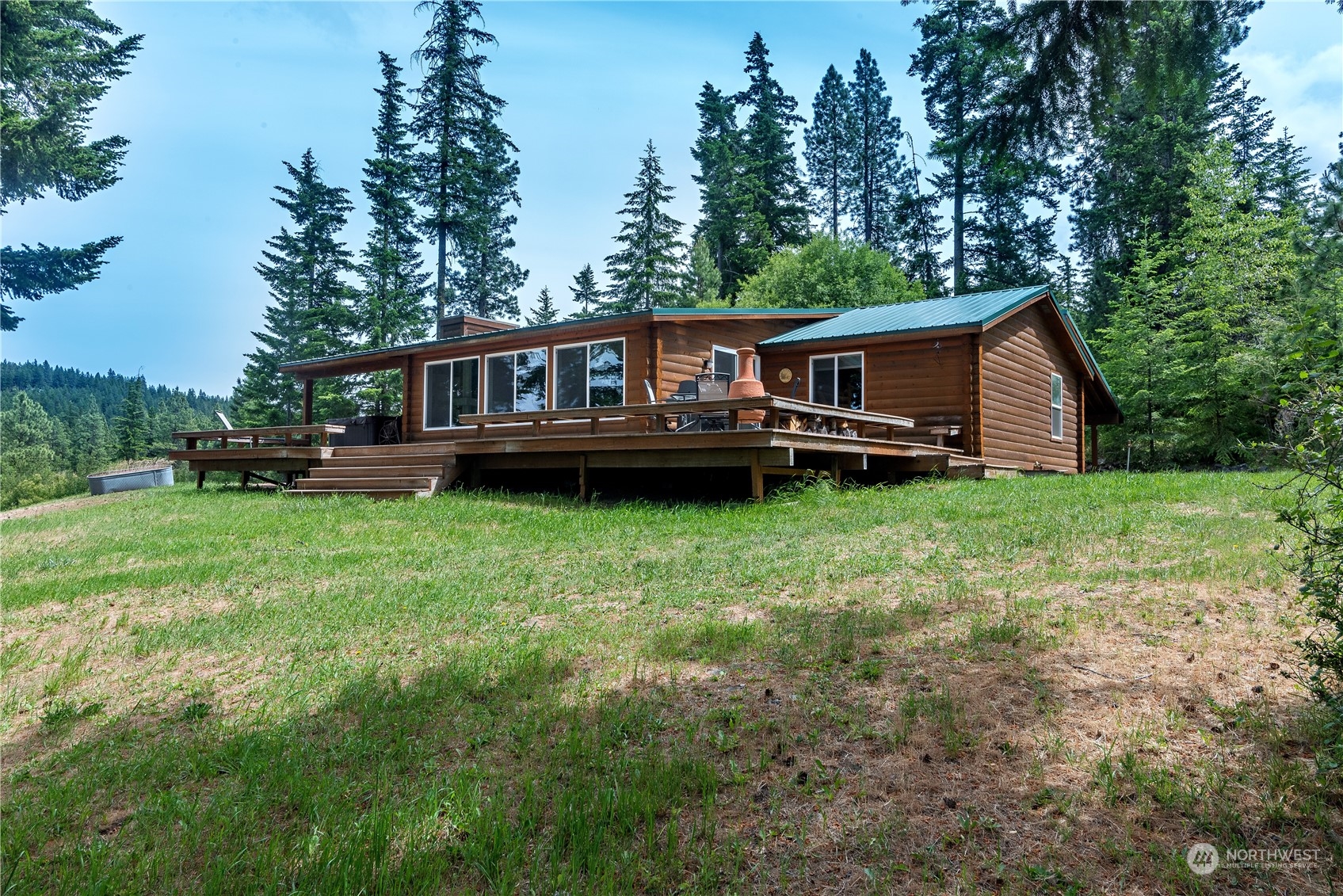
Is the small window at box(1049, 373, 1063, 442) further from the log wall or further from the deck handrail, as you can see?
the deck handrail

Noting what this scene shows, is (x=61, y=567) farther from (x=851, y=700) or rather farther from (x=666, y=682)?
(x=851, y=700)

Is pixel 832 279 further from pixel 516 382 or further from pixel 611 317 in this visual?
pixel 611 317

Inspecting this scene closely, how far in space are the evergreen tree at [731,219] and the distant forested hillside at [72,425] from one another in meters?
22.5

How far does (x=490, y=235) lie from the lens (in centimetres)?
3791

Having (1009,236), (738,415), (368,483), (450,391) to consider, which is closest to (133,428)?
(450,391)

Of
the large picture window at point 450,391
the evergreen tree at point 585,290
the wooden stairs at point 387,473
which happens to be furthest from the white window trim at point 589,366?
the evergreen tree at point 585,290

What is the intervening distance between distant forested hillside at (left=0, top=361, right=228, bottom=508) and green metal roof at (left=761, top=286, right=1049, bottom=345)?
55.4 ft

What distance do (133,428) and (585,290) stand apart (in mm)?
29679

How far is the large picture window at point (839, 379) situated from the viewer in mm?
15203

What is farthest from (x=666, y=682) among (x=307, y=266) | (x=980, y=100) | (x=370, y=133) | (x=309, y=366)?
(x=307, y=266)

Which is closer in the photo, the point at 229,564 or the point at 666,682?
the point at 666,682

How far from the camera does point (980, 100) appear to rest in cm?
605

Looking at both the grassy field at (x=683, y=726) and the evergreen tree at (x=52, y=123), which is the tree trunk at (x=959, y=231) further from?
the evergreen tree at (x=52, y=123)

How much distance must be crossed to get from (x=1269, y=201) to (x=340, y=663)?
34.7 meters
